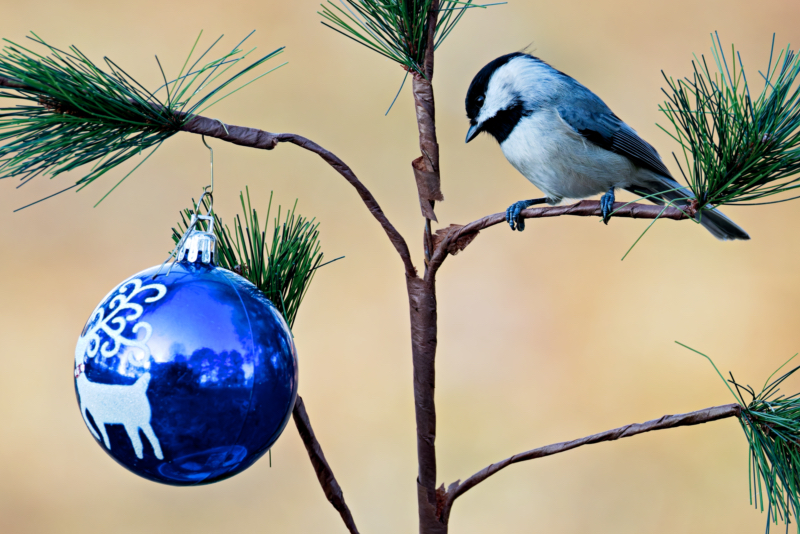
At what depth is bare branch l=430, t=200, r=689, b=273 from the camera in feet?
1.92

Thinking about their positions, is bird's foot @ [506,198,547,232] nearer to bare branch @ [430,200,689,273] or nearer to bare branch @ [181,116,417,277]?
bare branch @ [430,200,689,273]

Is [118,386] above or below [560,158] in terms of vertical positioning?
below

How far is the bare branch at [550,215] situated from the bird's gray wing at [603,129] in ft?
0.82

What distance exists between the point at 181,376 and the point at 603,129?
64cm

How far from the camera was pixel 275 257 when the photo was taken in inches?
→ 29.9

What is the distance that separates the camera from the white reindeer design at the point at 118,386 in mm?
521

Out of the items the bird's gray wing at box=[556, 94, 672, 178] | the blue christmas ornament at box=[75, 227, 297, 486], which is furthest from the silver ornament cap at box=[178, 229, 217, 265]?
the bird's gray wing at box=[556, 94, 672, 178]

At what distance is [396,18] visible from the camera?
696mm

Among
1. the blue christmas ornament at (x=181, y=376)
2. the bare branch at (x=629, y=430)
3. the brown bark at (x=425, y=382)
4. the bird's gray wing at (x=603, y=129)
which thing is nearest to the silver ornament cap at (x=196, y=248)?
the blue christmas ornament at (x=181, y=376)

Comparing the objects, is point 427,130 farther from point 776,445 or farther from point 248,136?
point 776,445

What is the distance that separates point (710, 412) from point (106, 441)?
546 mm

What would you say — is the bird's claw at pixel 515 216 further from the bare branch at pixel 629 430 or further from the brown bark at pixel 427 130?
the bare branch at pixel 629 430

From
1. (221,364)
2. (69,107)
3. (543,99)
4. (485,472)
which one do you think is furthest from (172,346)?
(543,99)

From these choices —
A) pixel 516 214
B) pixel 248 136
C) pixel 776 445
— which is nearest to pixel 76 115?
pixel 248 136
